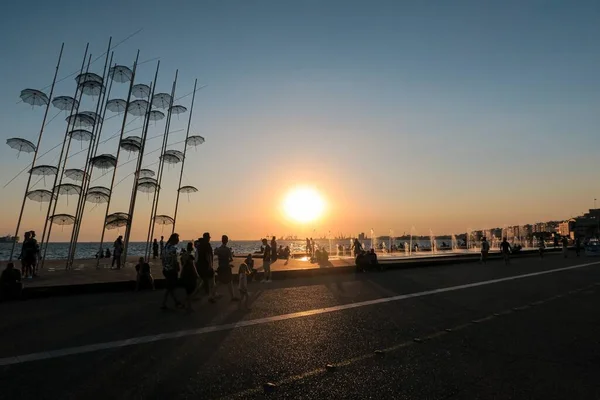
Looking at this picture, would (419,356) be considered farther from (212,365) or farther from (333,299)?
(333,299)

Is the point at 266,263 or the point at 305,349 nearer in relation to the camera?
the point at 305,349

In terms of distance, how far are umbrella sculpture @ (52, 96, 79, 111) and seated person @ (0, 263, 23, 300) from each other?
1781cm

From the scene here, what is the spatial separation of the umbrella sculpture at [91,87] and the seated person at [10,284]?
17.5m

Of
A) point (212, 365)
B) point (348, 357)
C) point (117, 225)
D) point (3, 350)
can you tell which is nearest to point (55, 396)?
point (212, 365)

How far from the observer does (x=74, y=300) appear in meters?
11.1

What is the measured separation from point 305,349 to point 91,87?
2545 centimetres

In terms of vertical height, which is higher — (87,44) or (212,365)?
(87,44)

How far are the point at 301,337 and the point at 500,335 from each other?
384 centimetres

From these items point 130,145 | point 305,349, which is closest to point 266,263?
point 305,349

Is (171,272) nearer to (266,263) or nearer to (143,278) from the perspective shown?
(143,278)

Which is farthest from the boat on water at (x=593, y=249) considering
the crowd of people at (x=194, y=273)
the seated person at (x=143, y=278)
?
the seated person at (x=143, y=278)

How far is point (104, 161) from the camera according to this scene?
23.1 m

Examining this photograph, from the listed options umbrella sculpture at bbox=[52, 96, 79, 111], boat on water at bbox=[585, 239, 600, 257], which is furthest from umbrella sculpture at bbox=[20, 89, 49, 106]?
boat on water at bbox=[585, 239, 600, 257]

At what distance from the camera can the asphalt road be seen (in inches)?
179
